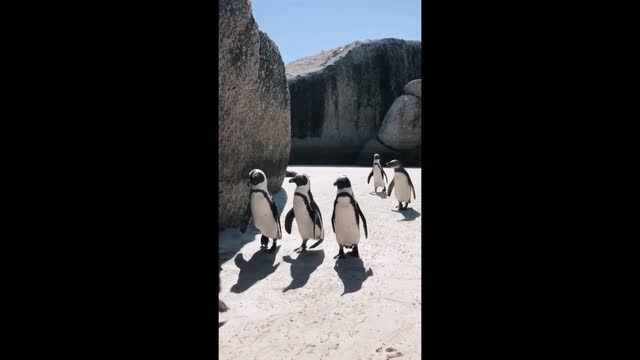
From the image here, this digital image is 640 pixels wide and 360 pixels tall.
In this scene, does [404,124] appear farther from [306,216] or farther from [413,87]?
[306,216]

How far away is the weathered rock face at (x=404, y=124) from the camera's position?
17875 mm

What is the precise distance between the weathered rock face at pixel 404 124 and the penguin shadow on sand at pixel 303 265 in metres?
13.9

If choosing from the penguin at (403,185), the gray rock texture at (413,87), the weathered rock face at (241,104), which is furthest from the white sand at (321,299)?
the gray rock texture at (413,87)

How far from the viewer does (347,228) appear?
4.64 metres

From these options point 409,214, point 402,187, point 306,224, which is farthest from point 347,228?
point 402,187

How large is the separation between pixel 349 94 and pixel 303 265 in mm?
15937
